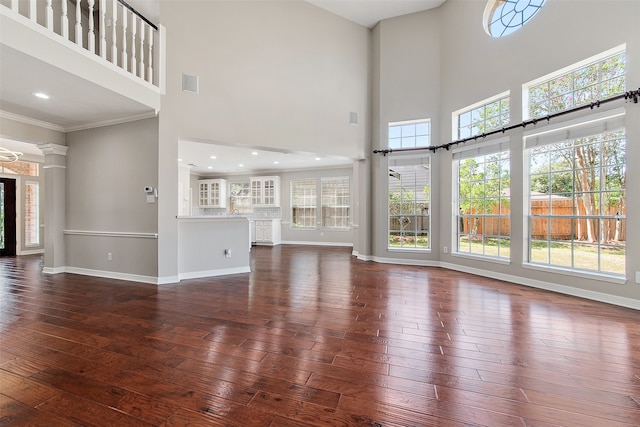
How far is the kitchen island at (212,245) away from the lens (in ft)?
14.3

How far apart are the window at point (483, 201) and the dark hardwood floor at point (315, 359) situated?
128 cm

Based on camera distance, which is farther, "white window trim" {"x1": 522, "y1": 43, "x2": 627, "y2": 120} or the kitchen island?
the kitchen island

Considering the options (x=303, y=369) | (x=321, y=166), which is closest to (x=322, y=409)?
(x=303, y=369)

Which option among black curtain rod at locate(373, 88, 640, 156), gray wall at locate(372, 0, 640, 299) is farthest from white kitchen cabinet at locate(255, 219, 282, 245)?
black curtain rod at locate(373, 88, 640, 156)

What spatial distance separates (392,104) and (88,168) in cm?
587

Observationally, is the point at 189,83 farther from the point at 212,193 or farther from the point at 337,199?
the point at 212,193

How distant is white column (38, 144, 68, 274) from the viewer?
4680mm

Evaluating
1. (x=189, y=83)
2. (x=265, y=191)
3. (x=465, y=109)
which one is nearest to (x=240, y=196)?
(x=265, y=191)

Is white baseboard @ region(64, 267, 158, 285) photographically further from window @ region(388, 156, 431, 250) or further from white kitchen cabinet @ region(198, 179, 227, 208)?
white kitchen cabinet @ region(198, 179, 227, 208)

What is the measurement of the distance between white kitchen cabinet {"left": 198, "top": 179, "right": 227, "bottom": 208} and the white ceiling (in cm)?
274

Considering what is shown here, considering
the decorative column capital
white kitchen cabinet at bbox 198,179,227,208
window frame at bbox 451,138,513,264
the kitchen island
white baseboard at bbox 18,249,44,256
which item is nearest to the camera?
the kitchen island

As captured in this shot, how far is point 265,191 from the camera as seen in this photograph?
32.1ft

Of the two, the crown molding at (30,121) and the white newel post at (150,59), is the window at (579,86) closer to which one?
the white newel post at (150,59)

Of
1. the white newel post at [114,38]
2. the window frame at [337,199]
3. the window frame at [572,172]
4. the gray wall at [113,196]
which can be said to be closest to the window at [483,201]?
the window frame at [572,172]
